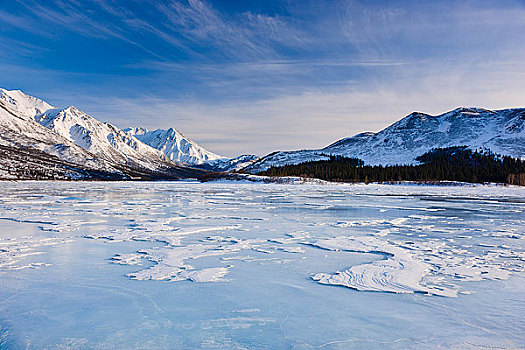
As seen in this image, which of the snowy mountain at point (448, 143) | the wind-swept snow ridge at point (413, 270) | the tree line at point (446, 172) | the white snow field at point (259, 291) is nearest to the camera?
the white snow field at point (259, 291)

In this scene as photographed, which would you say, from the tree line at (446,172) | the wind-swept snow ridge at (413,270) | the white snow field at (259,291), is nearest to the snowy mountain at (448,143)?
the tree line at (446,172)

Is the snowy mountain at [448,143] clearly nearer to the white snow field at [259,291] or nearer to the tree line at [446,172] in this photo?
the tree line at [446,172]

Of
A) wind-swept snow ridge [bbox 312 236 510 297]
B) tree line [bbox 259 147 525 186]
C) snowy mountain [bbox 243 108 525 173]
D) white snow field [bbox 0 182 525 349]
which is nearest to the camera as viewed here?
white snow field [bbox 0 182 525 349]

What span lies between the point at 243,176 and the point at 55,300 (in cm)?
8979

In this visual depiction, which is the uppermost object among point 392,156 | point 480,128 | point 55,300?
point 480,128

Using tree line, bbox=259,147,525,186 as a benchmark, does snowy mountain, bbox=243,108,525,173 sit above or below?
above

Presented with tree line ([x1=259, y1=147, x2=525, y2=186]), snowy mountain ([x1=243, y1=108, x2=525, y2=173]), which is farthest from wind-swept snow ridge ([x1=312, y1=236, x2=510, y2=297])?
snowy mountain ([x1=243, y1=108, x2=525, y2=173])

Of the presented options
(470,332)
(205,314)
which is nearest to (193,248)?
(205,314)

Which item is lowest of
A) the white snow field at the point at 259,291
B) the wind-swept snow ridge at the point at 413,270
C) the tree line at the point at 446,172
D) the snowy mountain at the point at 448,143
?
the white snow field at the point at 259,291

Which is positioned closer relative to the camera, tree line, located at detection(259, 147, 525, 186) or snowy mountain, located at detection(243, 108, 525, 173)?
tree line, located at detection(259, 147, 525, 186)

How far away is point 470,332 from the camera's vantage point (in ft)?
15.5

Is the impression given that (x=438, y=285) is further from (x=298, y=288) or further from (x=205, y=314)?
(x=205, y=314)

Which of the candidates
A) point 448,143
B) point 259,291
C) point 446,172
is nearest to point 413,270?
point 259,291

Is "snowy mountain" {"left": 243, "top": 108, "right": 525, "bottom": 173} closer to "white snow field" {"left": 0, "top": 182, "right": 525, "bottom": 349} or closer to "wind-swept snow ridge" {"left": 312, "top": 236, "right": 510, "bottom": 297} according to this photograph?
"wind-swept snow ridge" {"left": 312, "top": 236, "right": 510, "bottom": 297}
